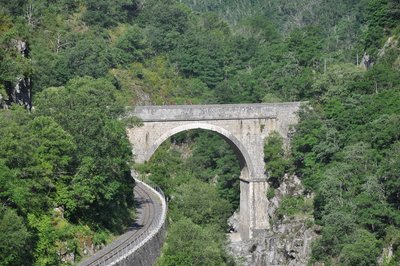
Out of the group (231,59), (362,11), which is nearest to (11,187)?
(231,59)

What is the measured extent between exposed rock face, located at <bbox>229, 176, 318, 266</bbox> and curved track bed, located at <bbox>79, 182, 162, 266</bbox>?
7573mm

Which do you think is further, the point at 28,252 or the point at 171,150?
the point at 171,150

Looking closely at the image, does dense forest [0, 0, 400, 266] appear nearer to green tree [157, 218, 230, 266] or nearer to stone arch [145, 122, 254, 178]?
green tree [157, 218, 230, 266]

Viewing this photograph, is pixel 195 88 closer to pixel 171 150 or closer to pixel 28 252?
pixel 171 150

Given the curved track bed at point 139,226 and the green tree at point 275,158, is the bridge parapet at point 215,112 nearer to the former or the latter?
the green tree at point 275,158

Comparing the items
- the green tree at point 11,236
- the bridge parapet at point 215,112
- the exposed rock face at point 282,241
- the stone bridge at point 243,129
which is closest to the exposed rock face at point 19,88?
the green tree at point 11,236

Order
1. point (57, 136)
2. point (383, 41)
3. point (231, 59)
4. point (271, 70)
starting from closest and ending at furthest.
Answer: point (57, 136), point (383, 41), point (271, 70), point (231, 59)

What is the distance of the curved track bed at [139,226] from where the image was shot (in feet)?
130

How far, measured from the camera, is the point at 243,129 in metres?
75.2

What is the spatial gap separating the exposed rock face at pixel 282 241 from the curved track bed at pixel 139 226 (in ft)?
24.8

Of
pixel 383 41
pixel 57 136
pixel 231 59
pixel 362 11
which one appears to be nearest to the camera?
pixel 57 136

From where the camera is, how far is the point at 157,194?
Answer: 63.0 meters

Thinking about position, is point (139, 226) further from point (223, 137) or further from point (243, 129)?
point (243, 129)

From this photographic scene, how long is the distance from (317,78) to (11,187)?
4706cm
